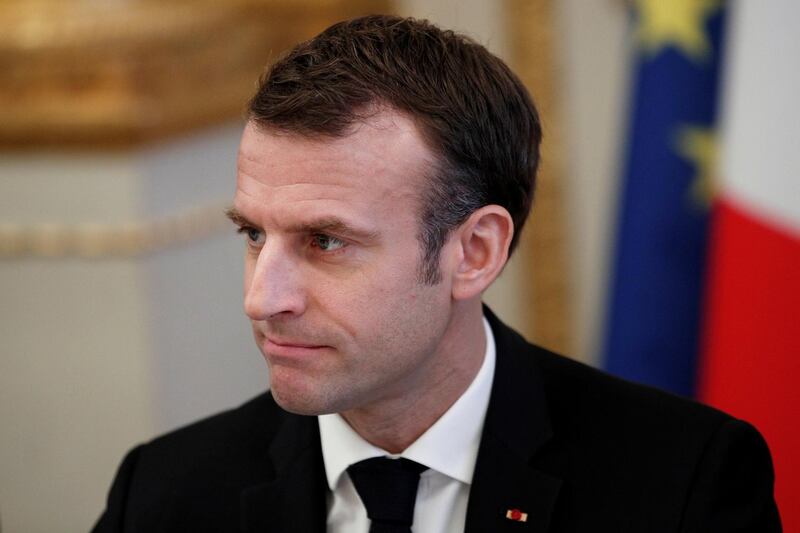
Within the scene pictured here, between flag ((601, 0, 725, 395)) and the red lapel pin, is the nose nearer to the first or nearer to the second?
the red lapel pin

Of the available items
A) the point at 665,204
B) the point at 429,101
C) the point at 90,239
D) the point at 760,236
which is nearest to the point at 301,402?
the point at 429,101

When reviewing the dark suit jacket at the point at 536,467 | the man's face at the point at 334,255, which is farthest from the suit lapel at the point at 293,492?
the man's face at the point at 334,255

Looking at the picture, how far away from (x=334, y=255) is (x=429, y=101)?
26 cm

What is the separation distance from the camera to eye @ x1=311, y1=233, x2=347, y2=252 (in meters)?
1.81

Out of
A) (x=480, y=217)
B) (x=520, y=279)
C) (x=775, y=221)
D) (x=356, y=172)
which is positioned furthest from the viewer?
(x=520, y=279)

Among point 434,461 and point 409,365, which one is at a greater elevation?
point 409,365

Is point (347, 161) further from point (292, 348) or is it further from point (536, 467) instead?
point (536, 467)

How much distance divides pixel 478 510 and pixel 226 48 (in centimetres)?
277

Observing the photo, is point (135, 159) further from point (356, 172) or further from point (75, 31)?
point (356, 172)

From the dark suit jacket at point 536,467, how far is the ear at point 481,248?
0.18 m

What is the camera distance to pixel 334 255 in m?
1.81

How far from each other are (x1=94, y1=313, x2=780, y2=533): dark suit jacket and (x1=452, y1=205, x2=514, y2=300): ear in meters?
0.18

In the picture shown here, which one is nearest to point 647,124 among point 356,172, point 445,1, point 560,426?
point 445,1

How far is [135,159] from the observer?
3912 millimetres
